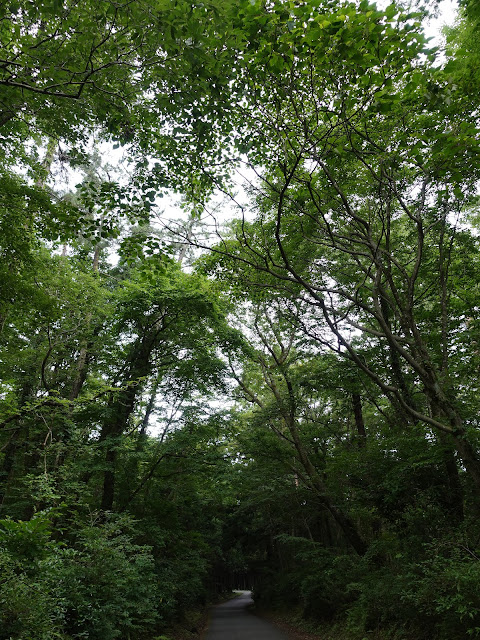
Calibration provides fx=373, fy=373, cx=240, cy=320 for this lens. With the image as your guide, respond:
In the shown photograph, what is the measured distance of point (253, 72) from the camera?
4.24 m

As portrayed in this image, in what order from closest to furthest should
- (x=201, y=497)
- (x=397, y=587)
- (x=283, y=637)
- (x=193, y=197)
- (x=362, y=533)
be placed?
(x=193, y=197), (x=397, y=587), (x=283, y=637), (x=362, y=533), (x=201, y=497)

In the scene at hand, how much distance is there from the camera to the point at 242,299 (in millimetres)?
8438

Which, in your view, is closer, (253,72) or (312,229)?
(253,72)

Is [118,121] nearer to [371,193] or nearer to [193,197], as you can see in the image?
[193,197]

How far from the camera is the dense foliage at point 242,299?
394cm

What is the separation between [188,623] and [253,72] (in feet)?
54.0

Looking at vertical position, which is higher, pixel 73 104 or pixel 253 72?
pixel 253 72

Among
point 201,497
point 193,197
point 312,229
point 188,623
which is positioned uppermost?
point 312,229

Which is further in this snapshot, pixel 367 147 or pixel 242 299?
pixel 242 299

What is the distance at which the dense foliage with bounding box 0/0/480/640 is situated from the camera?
155 inches

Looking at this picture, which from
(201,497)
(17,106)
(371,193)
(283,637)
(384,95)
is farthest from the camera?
(201,497)

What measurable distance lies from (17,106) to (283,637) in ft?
48.2

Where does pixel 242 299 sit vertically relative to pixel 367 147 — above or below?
below

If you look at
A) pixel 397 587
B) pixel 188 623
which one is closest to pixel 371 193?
A: pixel 397 587
